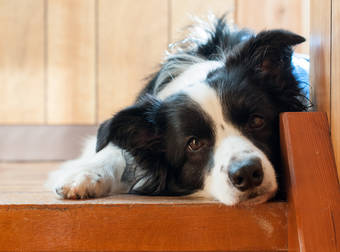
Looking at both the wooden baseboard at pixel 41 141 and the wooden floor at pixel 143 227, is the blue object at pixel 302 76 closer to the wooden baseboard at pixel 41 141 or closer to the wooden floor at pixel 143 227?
the wooden floor at pixel 143 227

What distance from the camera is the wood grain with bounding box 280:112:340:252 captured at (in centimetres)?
129

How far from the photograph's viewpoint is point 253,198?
147cm

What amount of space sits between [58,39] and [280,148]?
261 centimetres

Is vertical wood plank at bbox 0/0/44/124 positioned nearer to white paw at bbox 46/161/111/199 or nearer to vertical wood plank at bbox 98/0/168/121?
vertical wood plank at bbox 98/0/168/121

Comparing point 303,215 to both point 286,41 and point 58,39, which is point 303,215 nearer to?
point 286,41

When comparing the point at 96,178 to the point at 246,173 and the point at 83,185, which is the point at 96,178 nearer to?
the point at 83,185

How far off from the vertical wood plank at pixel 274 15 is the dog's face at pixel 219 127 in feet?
5.63

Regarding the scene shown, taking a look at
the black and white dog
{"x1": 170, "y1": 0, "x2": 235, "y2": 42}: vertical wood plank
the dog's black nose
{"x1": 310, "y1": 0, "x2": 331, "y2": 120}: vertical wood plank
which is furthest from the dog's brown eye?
{"x1": 170, "y1": 0, "x2": 235, "y2": 42}: vertical wood plank

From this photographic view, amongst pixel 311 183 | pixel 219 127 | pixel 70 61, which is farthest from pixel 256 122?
pixel 70 61

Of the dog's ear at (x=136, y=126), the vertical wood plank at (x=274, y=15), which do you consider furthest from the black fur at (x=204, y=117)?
the vertical wood plank at (x=274, y=15)

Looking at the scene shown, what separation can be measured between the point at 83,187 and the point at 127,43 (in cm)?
232

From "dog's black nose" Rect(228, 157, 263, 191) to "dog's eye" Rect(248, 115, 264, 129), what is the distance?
0.75 ft

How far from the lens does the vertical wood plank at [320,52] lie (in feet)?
4.55

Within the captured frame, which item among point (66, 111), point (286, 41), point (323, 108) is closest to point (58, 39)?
point (66, 111)
